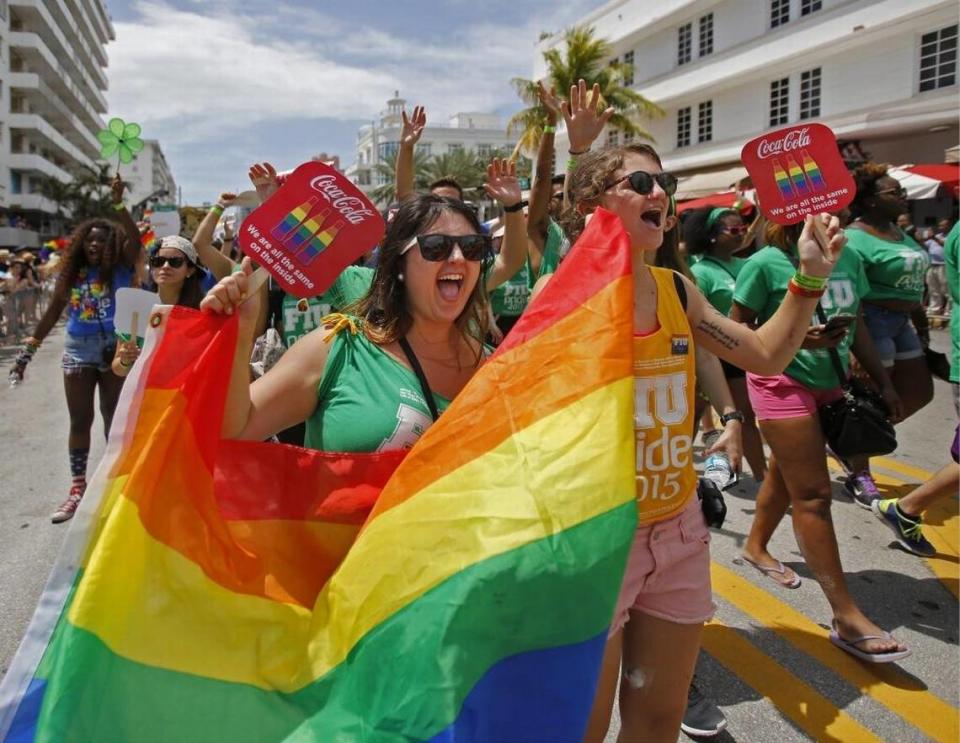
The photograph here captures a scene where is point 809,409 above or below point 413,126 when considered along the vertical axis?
below

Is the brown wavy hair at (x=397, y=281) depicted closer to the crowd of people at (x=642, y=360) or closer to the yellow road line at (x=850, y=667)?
the crowd of people at (x=642, y=360)

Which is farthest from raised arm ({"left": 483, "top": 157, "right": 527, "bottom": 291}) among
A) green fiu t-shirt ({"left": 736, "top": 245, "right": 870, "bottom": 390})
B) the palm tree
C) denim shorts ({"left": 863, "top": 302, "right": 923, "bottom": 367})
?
the palm tree

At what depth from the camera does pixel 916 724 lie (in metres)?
2.89

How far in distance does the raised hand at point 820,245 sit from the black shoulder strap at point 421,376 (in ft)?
4.18

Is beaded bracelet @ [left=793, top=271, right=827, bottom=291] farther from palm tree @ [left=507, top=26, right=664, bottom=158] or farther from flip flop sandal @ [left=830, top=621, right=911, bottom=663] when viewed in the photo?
palm tree @ [left=507, top=26, right=664, bottom=158]

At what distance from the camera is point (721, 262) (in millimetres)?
5305

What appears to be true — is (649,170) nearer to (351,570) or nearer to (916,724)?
(351,570)

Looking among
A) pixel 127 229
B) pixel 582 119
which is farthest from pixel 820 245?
pixel 127 229

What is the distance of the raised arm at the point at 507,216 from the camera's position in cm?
388

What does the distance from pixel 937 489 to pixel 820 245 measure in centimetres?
253

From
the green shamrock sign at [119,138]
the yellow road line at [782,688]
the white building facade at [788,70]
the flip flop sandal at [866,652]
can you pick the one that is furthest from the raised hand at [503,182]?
the white building facade at [788,70]

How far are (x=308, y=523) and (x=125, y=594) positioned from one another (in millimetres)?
458

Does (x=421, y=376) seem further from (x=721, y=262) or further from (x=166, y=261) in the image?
(x=721, y=262)

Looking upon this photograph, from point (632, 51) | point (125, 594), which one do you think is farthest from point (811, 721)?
point (632, 51)
